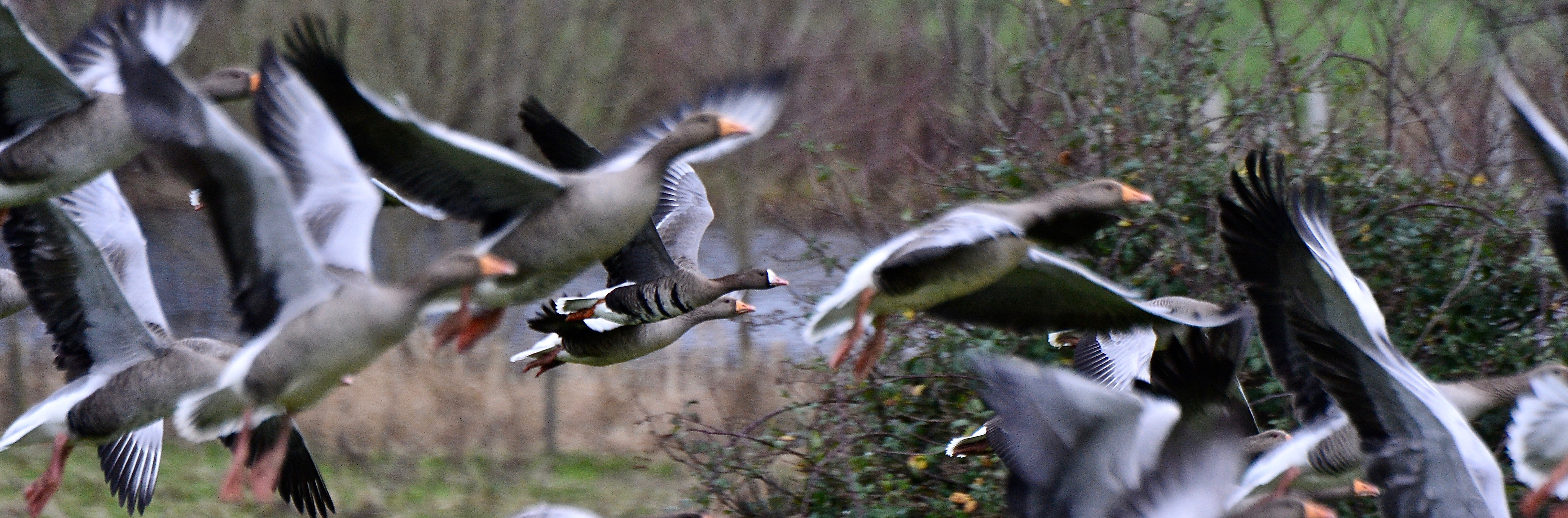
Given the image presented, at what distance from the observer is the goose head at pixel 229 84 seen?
604 cm

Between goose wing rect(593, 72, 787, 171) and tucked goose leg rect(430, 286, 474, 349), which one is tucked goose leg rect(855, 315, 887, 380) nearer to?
goose wing rect(593, 72, 787, 171)

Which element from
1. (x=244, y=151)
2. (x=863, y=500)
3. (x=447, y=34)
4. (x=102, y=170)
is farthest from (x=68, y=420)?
(x=447, y=34)

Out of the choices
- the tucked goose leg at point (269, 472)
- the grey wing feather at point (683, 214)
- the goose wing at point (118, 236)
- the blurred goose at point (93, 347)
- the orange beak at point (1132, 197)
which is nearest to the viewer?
the tucked goose leg at point (269, 472)

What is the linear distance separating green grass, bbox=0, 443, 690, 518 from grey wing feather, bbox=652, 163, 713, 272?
311 cm

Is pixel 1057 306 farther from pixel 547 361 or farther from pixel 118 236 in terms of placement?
pixel 118 236

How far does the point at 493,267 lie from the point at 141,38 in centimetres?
277

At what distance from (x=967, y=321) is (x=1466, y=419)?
187 centimetres

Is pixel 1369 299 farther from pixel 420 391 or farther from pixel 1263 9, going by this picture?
pixel 420 391

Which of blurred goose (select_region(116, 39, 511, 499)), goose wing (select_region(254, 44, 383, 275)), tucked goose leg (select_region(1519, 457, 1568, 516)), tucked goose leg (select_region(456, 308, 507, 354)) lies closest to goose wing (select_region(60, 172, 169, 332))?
blurred goose (select_region(116, 39, 511, 499))

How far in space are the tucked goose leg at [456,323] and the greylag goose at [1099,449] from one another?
5.52 feet

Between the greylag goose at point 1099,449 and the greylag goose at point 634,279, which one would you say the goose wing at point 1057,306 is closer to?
the greylag goose at point 634,279

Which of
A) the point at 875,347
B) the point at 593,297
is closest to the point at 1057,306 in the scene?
the point at 875,347

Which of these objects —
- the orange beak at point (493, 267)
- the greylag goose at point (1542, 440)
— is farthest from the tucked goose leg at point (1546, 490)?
the orange beak at point (493, 267)

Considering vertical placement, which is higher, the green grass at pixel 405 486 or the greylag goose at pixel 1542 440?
the greylag goose at pixel 1542 440
